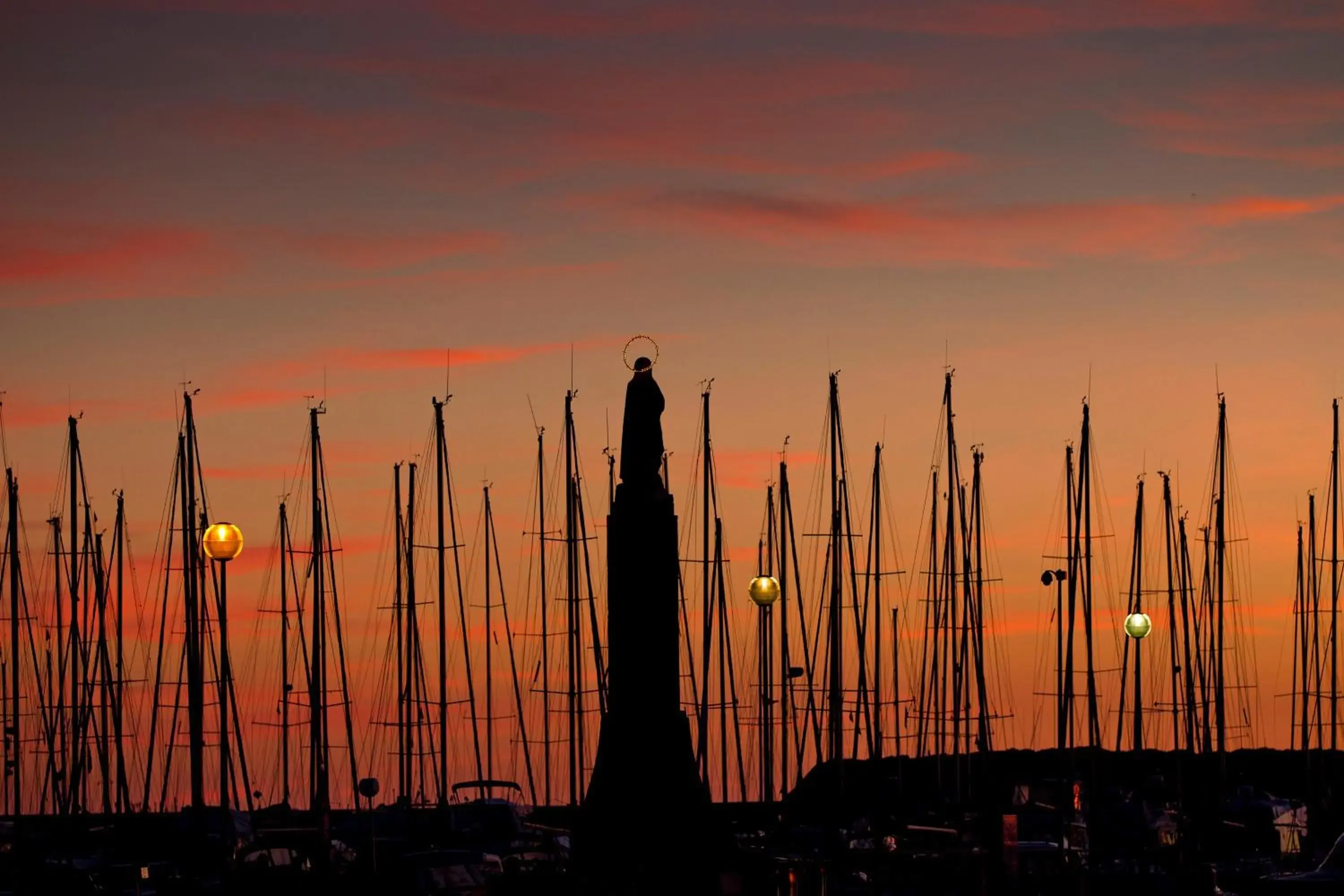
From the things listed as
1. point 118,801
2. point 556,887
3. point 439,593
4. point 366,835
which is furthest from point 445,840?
point 556,887

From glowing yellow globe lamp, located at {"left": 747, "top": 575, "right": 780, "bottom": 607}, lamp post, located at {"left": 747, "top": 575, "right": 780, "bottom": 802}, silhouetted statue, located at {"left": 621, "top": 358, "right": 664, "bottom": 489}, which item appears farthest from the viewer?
lamp post, located at {"left": 747, "top": 575, "right": 780, "bottom": 802}

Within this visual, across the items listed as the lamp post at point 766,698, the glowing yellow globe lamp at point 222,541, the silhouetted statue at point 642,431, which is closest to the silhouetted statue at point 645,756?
the silhouetted statue at point 642,431

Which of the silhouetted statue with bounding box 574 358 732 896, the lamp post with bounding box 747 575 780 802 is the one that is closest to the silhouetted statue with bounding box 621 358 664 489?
the silhouetted statue with bounding box 574 358 732 896

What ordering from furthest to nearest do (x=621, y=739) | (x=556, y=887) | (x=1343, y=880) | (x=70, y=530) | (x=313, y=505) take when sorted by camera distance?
(x=70, y=530)
(x=313, y=505)
(x=556, y=887)
(x=621, y=739)
(x=1343, y=880)

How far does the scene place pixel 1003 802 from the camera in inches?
2591

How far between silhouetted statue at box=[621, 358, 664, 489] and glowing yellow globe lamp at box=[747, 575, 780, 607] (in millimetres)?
7134

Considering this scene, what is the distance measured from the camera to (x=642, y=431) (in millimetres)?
36406

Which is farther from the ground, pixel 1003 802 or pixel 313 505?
pixel 313 505

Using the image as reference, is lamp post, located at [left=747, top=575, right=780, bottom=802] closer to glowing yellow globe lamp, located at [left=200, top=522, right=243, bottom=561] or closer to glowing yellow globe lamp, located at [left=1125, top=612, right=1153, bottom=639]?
glowing yellow globe lamp, located at [left=1125, top=612, right=1153, bottom=639]

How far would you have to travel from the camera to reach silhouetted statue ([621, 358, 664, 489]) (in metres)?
36.2

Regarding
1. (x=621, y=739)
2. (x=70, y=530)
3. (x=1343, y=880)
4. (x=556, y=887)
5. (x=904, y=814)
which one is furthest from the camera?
(x=904, y=814)

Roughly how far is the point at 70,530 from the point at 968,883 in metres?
29.3

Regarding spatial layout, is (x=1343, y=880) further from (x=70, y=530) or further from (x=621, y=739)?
(x=70, y=530)

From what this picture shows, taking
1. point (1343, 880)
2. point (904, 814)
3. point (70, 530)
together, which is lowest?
point (904, 814)
